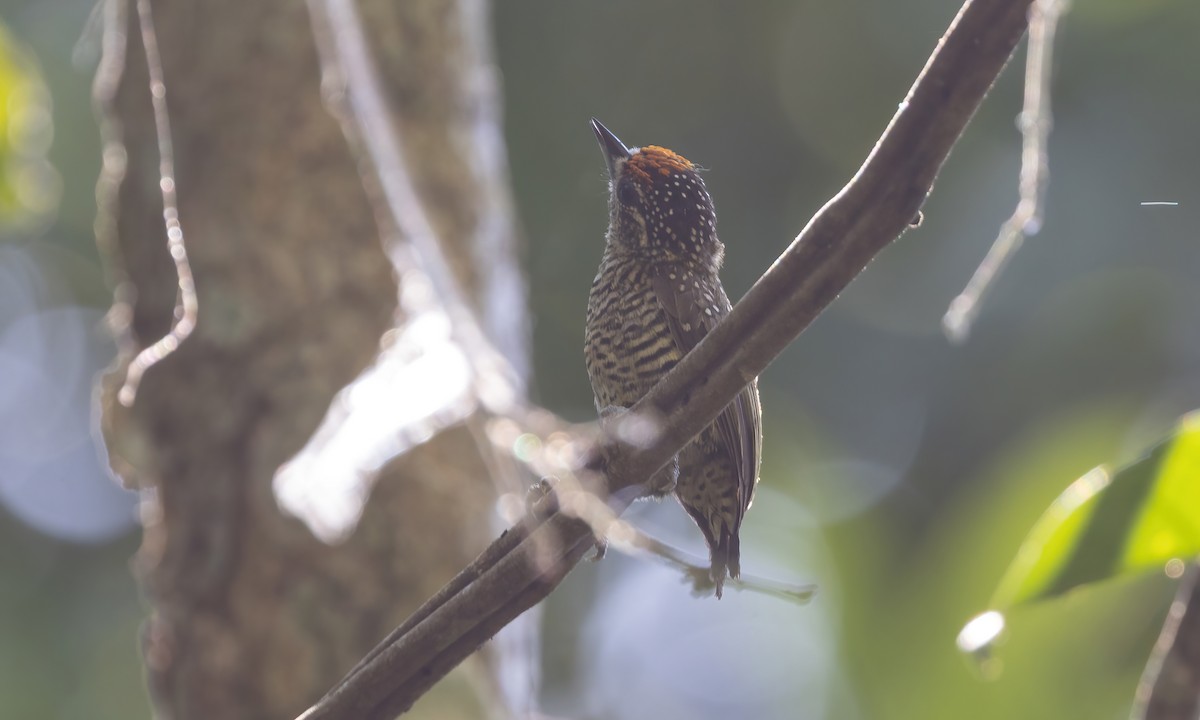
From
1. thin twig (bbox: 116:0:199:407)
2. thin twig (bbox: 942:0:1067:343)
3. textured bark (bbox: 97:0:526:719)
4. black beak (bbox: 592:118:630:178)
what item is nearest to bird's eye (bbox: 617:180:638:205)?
black beak (bbox: 592:118:630:178)

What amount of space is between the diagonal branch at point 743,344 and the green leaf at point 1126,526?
2.79 ft

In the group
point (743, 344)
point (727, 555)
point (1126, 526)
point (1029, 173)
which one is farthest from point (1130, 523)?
point (727, 555)

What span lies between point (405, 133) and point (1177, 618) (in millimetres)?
3091

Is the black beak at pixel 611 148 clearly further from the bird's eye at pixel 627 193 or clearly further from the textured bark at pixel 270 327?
the textured bark at pixel 270 327

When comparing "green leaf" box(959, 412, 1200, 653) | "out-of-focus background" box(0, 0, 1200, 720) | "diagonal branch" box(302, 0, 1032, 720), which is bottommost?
"out-of-focus background" box(0, 0, 1200, 720)

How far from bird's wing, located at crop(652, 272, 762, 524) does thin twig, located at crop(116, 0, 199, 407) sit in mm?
1180

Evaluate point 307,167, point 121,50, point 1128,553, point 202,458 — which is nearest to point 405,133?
point 307,167

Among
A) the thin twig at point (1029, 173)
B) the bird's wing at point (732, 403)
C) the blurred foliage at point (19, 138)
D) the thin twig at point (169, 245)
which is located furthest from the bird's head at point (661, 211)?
the blurred foliage at point (19, 138)

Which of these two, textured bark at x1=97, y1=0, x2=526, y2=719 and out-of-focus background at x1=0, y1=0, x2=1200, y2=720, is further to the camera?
out-of-focus background at x1=0, y1=0, x2=1200, y2=720

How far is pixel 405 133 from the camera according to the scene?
434 cm

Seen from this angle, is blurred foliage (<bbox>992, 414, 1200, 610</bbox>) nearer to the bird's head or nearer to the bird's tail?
the bird's tail

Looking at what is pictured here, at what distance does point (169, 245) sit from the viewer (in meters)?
3.62

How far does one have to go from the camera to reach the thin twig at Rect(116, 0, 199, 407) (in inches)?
111

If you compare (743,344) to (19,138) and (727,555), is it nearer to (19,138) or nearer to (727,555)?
(727,555)
